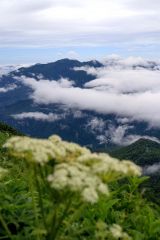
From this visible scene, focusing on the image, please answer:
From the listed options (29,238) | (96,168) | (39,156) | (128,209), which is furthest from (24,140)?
(128,209)

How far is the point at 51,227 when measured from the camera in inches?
217

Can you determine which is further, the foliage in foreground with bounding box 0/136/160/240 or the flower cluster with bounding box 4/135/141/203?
the foliage in foreground with bounding box 0/136/160/240

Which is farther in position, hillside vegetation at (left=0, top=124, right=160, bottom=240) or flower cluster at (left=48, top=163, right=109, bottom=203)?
hillside vegetation at (left=0, top=124, right=160, bottom=240)

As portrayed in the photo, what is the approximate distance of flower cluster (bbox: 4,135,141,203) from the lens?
4.64 meters

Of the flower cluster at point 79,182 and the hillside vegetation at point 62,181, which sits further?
the hillside vegetation at point 62,181

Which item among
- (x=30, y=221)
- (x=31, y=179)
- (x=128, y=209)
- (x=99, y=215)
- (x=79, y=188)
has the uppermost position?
(x=79, y=188)

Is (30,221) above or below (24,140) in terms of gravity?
below

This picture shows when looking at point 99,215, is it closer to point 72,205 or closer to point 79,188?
point 72,205

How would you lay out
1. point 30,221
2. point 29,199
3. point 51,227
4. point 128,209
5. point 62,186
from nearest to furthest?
point 62,186 < point 51,227 < point 30,221 < point 29,199 < point 128,209

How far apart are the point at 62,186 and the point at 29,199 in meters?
3.41

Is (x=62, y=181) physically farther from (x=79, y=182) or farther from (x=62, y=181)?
(x=79, y=182)

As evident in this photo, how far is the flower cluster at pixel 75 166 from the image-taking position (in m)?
4.64

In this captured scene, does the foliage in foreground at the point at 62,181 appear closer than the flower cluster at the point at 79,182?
No

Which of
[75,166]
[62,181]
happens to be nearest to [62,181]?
[62,181]
